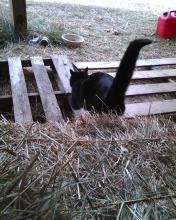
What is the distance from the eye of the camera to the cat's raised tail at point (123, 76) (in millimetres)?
2340

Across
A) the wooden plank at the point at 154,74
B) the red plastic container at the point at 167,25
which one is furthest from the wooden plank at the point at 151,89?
the red plastic container at the point at 167,25

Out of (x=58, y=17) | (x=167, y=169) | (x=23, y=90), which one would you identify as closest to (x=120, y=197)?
(x=167, y=169)

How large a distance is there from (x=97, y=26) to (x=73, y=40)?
1201mm

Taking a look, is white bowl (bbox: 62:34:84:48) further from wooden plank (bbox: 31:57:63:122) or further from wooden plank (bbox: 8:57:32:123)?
wooden plank (bbox: 8:57:32:123)

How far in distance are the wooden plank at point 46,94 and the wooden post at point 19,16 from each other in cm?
114

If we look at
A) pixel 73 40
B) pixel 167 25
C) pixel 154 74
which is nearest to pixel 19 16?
pixel 73 40

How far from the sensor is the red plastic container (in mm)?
5176

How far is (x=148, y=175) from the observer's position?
145 cm

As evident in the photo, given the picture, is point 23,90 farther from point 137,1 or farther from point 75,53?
point 137,1

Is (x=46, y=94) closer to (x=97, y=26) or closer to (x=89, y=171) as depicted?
(x=89, y=171)

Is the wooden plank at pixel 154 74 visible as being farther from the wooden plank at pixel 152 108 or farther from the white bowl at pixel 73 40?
the white bowl at pixel 73 40

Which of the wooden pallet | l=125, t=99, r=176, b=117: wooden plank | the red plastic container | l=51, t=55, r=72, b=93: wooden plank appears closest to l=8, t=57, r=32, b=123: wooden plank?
the wooden pallet

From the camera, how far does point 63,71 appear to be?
3.63 m

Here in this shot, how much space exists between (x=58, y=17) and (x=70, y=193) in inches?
202
